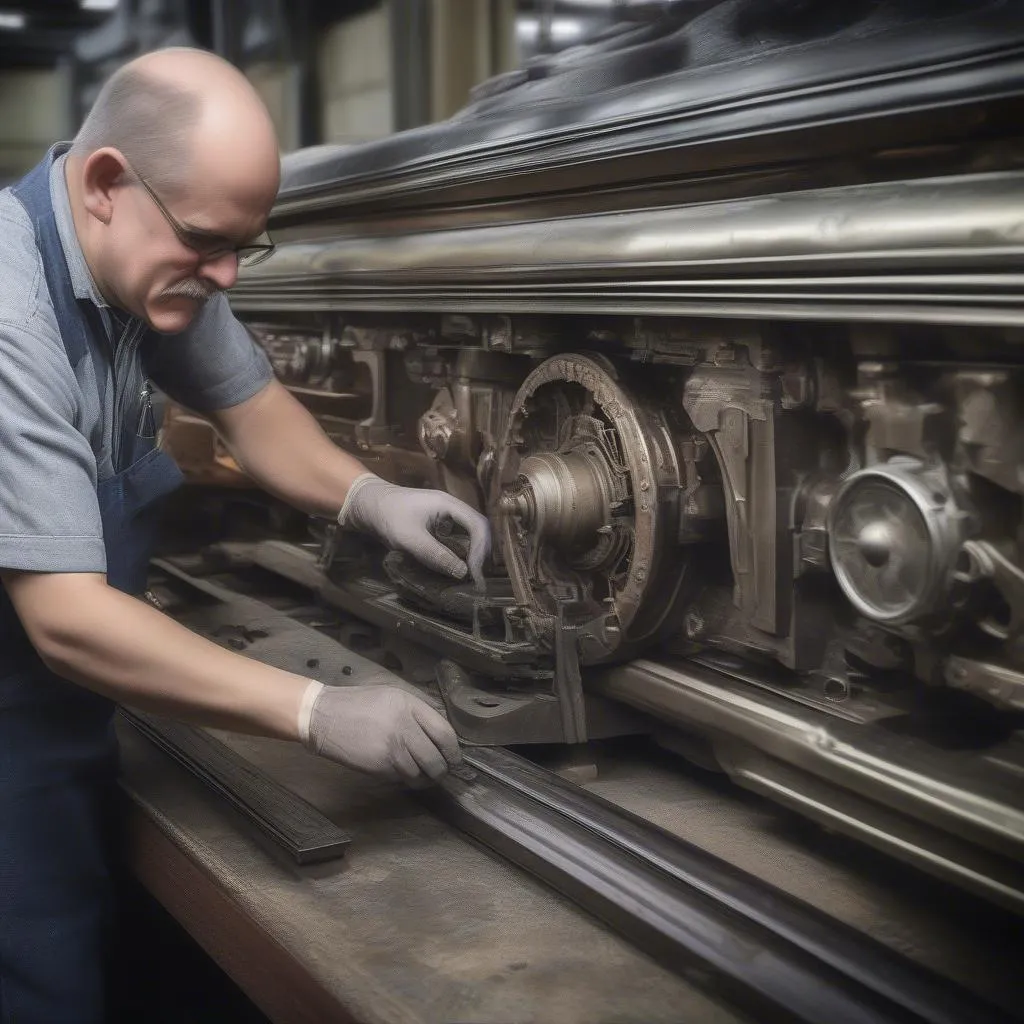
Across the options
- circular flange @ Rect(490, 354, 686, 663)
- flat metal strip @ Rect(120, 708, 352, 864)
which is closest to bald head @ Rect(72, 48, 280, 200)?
circular flange @ Rect(490, 354, 686, 663)

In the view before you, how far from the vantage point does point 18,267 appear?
1.39 metres

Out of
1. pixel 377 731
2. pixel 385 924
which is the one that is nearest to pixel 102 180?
pixel 377 731

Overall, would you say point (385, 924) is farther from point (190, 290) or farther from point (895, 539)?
point (190, 290)

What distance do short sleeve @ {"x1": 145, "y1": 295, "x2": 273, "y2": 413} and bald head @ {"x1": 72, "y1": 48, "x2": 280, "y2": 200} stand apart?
0.42 m

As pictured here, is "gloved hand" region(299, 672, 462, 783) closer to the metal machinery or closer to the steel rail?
the steel rail

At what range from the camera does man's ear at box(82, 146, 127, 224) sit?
1.36m

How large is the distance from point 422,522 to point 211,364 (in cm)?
40

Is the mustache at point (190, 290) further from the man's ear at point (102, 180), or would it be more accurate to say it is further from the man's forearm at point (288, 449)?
the man's forearm at point (288, 449)

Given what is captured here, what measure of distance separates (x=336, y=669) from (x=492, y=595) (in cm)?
40

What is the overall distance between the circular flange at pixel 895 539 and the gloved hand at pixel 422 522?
0.68 metres

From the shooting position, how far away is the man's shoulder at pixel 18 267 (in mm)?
1346

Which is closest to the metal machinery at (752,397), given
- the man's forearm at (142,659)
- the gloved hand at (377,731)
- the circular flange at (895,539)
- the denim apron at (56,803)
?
the circular flange at (895,539)

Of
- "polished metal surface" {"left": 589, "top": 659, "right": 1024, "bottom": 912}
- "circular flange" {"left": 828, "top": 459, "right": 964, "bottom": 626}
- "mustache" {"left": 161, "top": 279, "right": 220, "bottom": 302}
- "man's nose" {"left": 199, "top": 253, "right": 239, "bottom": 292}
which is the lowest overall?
"polished metal surface" {"left": 589, "top": 659, "right": 1024, "bottom": 912}

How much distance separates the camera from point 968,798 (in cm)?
117
